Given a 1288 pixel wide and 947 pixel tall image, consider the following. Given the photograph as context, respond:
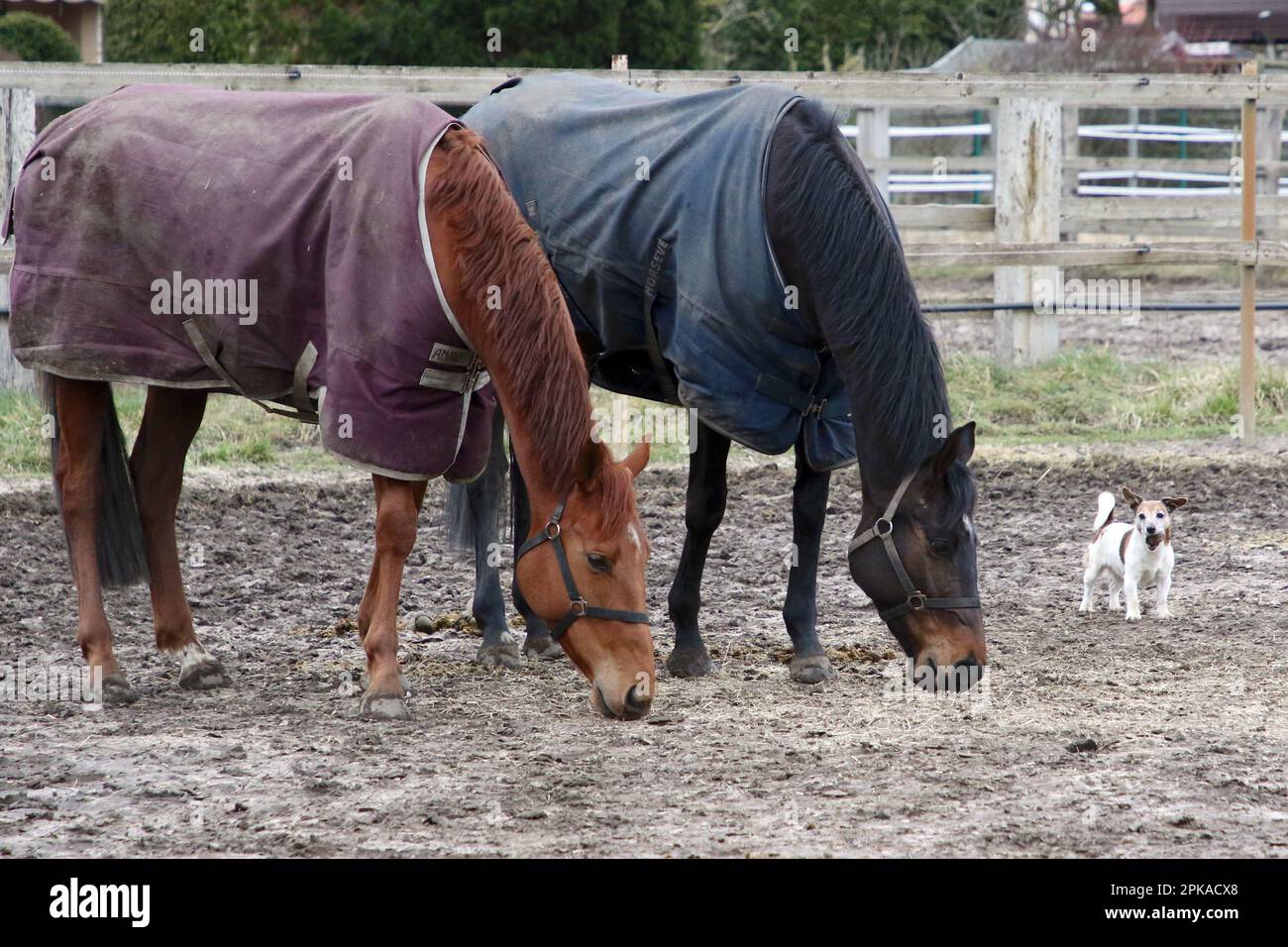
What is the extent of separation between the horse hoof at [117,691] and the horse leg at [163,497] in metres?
0.29

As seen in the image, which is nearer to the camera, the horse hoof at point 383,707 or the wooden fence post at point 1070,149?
the horse hoof at point 383,707

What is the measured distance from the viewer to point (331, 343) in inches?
160

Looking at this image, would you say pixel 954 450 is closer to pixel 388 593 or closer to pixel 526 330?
pixel 526 330

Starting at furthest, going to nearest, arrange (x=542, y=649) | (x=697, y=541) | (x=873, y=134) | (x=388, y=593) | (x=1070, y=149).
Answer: (x=1070, y=149) → (x=873, y=134) → (x=542, y=649) → (x=697, y=541) → (x=388, y=593)

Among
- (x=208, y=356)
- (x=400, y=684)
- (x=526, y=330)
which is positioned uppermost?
(x=526, y=330)

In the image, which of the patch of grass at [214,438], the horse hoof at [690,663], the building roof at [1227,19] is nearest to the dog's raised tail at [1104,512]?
the horse hoof at [690,663]

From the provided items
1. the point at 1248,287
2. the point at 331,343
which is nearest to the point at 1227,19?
the point at 1248,287

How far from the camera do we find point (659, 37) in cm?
1698

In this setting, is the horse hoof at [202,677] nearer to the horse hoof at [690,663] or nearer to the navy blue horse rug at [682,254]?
the horse hoof at [690,663]

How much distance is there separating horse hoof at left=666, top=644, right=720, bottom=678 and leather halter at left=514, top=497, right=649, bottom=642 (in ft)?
3.33

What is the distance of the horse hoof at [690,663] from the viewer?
4798 mm

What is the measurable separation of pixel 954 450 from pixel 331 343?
5.60ft
